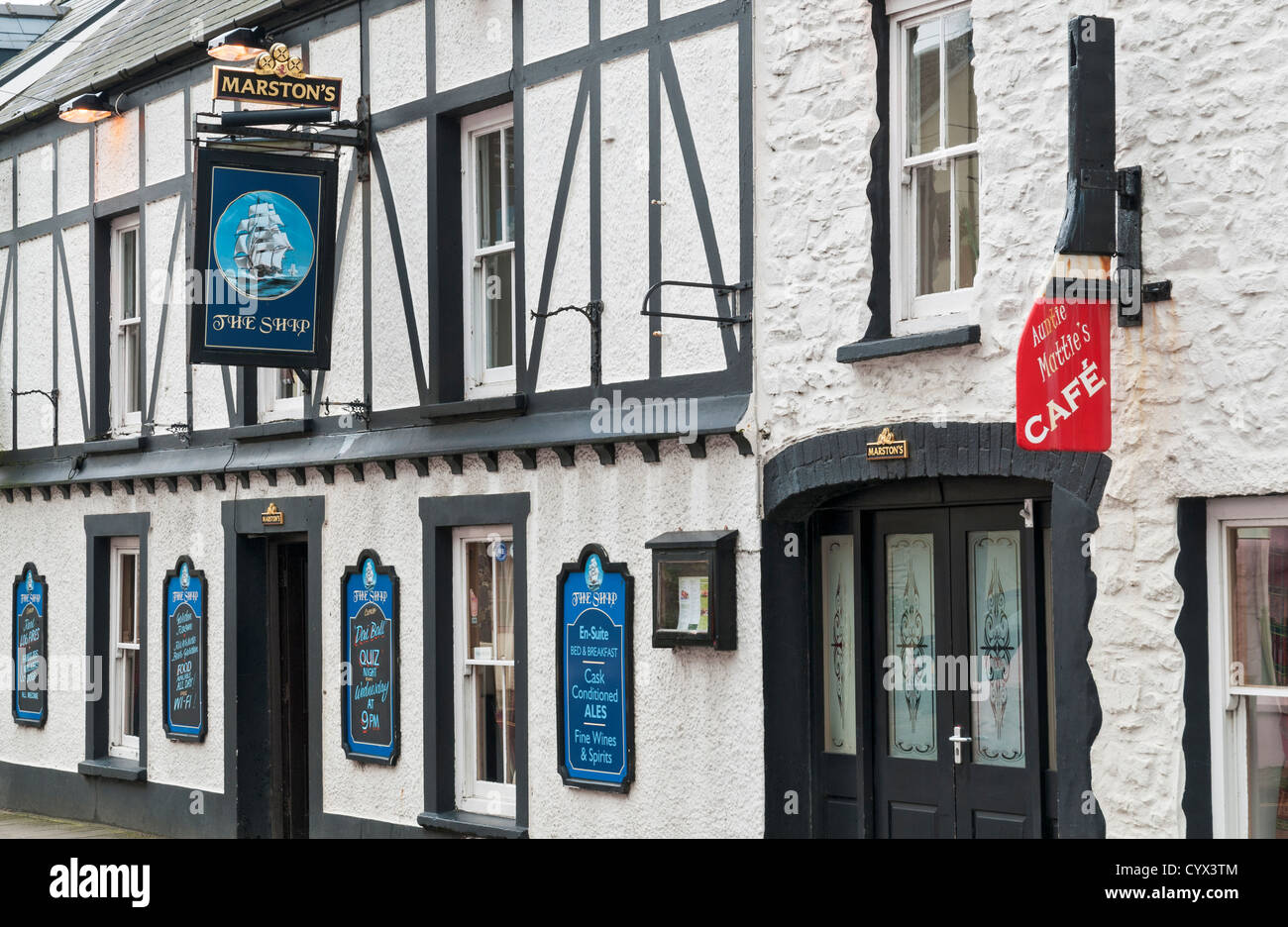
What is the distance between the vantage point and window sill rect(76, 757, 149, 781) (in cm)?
1414

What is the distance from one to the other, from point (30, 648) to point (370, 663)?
5275 mm

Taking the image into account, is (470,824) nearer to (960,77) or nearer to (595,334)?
(595,334)

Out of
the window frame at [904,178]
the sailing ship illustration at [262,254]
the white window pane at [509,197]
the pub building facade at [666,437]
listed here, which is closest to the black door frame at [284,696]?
the pub building facade at [666,437]

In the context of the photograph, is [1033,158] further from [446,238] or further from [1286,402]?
[446,238]

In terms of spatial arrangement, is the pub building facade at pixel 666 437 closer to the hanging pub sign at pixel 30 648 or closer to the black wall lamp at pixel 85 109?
the black wall lamp at pixel 85 109

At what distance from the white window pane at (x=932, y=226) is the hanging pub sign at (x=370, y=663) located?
467cm

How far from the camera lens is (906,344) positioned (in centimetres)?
830

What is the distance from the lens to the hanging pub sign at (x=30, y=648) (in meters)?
15.6

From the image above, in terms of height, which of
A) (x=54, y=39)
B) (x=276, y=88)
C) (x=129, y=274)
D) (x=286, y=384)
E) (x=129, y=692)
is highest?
(x=54, y=39)

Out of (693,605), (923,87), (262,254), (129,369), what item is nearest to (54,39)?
(129,369)

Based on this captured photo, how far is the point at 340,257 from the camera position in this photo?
40.8 ft
